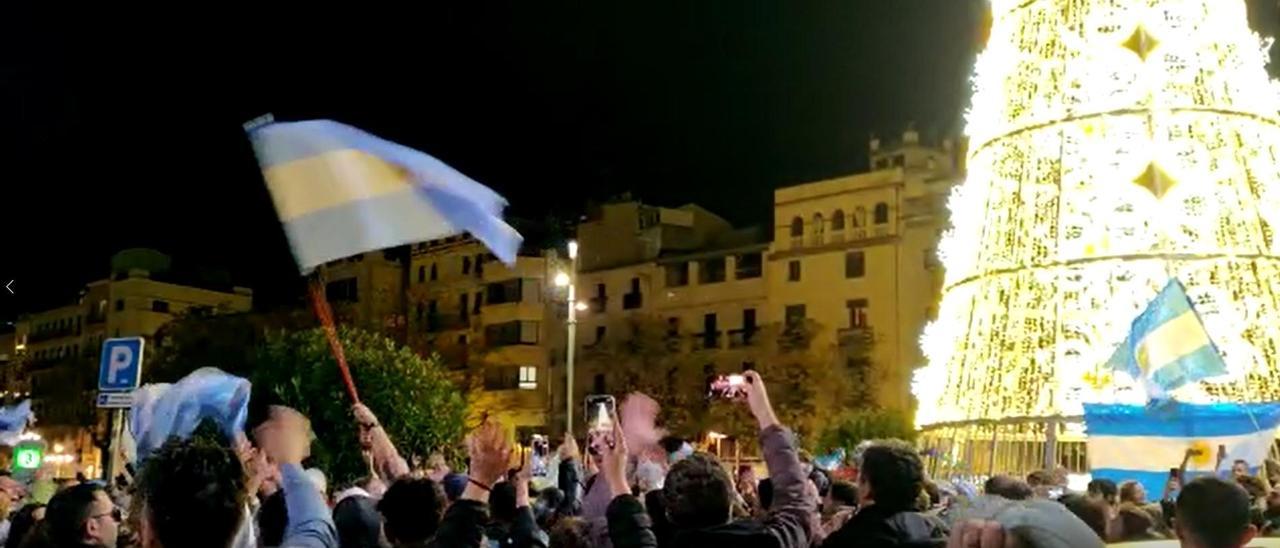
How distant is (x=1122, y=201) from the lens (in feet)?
56.3

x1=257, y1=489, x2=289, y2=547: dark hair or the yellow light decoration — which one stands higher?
the yellow light decoration

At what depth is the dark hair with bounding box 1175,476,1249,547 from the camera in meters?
3.93

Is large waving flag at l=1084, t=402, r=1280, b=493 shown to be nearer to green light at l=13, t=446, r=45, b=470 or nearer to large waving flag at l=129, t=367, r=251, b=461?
large waving flag at l=129, t=367, r=251, b=461

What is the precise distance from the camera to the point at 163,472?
3619mm

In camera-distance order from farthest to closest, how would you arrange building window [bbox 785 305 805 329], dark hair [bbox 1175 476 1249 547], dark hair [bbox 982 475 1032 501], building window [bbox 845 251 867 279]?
building window [bbox 785 305 805 329] < building window [bbox 845 251 867 279] < dark hair [bbox 982 475 1032 501] < dark hair [bbox 1175 476 1249 547]

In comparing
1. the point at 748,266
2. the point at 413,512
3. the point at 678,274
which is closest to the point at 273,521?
the point at 413,512

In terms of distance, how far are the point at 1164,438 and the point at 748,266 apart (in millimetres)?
49173

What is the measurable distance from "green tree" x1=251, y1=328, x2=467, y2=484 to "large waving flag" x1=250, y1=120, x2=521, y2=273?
3248 cm

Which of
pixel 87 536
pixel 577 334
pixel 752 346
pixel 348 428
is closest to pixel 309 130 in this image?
pixel 87 536

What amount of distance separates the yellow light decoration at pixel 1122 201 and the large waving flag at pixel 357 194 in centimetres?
1042

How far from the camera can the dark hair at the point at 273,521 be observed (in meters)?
5.66

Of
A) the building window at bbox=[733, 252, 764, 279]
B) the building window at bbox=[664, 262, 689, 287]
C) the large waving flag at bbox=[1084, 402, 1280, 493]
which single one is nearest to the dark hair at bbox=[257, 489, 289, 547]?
the large waving flag at bbox=[1084, 402, 1280, 493]

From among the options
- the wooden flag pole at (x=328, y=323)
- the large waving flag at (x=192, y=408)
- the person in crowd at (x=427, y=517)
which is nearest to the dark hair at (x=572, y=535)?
the person in crowd at (x=427, y=517)

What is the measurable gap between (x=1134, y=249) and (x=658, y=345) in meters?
43.6
